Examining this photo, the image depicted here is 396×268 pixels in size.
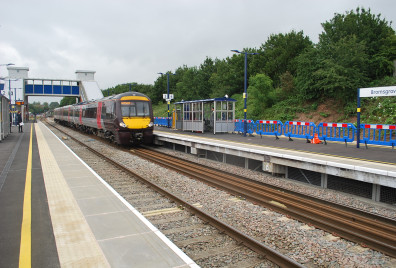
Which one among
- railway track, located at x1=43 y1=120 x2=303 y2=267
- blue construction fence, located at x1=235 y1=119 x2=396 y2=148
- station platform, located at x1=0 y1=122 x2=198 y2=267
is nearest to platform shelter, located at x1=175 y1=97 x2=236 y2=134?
blue construction fence, located at x1=235 y1=119 x2=396 y2=148

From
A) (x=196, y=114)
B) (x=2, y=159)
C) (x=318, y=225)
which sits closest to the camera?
(x=318, y=225)

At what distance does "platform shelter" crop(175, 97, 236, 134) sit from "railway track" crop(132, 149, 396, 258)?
11.1 metres

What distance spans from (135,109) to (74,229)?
508 inches

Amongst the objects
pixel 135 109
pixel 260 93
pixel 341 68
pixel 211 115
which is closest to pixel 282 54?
pixel 260 93

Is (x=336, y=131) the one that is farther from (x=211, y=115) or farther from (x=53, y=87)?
(x=53, y=87)

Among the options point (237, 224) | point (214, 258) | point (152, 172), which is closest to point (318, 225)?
point (237, 224)

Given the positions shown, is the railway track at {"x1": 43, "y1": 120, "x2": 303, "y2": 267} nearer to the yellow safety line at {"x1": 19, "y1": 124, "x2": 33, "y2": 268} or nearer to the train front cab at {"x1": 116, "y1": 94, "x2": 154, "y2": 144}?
the yellow safety line at {"x1": 19, "y1": 124, "x2": 33, "y2": 268}

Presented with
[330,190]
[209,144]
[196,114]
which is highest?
[196,114]

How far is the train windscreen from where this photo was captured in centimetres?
1728

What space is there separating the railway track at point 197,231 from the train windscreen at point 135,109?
9136 mm

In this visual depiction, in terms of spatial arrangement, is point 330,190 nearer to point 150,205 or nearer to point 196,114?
point 150,205

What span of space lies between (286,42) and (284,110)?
43.3 feet

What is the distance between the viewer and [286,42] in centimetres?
3994

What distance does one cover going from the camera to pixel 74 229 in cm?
515
